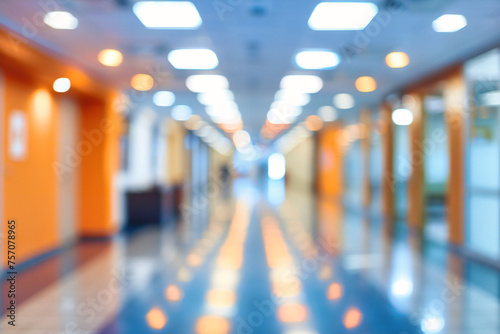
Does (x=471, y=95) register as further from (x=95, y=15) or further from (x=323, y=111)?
(x=323, y=111)

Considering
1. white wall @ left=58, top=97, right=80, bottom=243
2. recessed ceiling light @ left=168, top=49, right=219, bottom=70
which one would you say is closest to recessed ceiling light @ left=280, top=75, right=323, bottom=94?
recessed ceiling light @ left=168, top=49, right=219, bottom=70

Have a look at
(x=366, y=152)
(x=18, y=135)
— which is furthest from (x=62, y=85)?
(x=366, y=152)

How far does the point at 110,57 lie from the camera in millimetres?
7258

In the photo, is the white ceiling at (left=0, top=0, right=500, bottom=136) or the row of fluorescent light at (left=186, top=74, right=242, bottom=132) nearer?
the white ceiling at (left=0, top=0, right=500, bottom=136)

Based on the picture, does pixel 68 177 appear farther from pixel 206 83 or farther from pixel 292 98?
pixel 292 98

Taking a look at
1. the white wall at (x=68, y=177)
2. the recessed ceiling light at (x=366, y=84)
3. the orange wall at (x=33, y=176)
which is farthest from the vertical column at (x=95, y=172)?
the recessed ceiling light at (x=366, y=84)

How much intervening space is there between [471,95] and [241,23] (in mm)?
4072

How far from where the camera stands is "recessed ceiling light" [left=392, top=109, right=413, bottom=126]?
35.6ft

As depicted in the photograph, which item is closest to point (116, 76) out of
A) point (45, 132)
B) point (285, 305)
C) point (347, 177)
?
point (45, 132)

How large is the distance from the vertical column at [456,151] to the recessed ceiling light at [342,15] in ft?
10.4

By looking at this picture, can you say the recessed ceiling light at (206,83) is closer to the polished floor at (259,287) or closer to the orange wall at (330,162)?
the polished floor at (259,287)

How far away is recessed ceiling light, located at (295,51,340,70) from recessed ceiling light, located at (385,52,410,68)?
0.77m

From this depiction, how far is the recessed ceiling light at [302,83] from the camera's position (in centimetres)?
905

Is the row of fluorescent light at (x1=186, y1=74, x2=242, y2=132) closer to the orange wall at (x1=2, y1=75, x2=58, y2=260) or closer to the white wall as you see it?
the white wall
